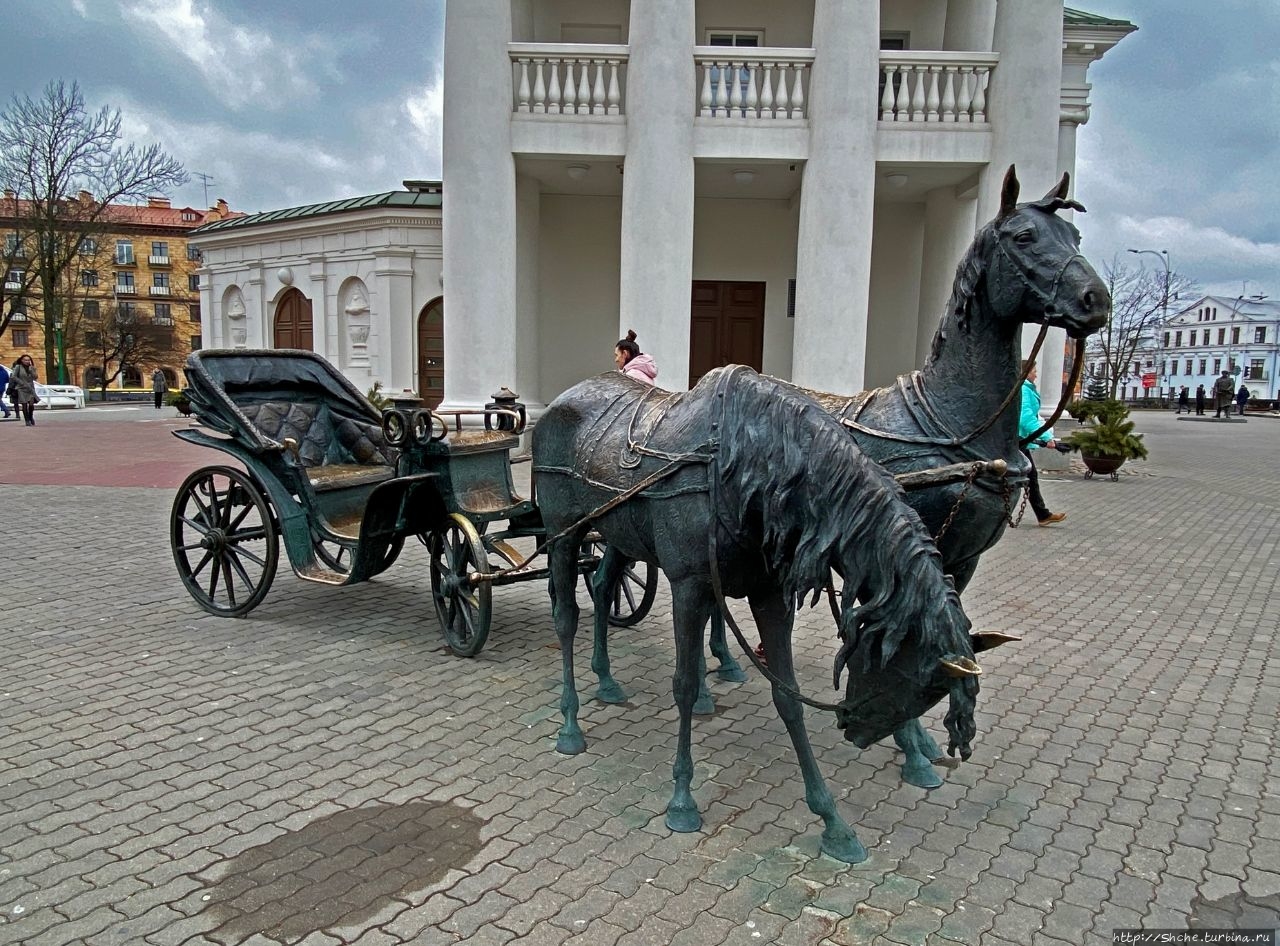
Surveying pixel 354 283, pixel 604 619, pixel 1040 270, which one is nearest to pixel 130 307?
pixel 354 283

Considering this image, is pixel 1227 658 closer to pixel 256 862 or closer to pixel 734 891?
pixel 734 891

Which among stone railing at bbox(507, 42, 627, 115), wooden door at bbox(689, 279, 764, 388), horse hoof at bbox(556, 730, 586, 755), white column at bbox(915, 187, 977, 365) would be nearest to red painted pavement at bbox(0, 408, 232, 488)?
stone railing at bbox(507, 42, 627, 115)

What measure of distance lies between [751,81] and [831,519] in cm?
1166

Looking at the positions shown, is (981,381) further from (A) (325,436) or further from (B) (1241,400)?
(B) (1241,400)

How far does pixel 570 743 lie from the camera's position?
378cm

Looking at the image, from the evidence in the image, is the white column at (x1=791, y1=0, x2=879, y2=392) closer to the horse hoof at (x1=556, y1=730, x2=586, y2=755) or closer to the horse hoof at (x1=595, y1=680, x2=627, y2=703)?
the horse hoof at (x1=595, y1=680, x2=627, y2=703)

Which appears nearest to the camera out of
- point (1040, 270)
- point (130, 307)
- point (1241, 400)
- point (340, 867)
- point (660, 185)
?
point (340, 867)

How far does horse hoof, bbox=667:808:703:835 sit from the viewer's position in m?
3.12

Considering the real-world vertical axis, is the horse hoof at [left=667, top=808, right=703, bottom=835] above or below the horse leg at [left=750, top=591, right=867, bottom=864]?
below

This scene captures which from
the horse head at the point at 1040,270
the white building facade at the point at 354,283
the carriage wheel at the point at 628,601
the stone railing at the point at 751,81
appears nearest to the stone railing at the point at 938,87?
the stone railing at the point at 751,81

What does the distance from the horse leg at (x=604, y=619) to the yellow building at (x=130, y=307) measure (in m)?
43.1

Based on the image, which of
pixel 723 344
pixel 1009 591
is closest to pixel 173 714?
pixel 1009 591

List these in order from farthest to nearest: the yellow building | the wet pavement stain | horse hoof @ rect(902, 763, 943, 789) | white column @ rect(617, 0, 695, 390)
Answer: the yellow building
white column @ rect(617, 0, 695, 390)
horse hoof @ rect(902, 763, 943, 789)
the wet pavement stain

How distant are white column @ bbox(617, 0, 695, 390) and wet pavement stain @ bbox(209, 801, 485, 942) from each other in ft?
31.3
